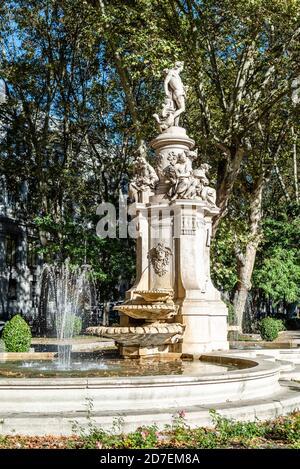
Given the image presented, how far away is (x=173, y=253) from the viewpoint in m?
13.0

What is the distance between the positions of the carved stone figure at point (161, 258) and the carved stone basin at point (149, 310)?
1259 mm

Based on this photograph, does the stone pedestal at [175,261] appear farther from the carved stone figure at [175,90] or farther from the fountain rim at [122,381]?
the fountain rim at [122,381]

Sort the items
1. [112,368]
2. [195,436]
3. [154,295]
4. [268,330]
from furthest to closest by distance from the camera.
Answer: [268,330], [154,295], [112,368], [195,436]

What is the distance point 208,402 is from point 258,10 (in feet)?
48.0

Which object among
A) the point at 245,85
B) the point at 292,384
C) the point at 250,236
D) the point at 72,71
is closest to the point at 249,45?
the point at 245,85

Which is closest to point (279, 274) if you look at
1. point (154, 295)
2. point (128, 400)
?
point (154, 295)

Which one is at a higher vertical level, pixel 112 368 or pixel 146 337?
pixel 146 337

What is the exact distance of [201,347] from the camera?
11.9 metres

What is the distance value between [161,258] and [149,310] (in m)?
1.94

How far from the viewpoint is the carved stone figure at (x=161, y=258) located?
1305cm

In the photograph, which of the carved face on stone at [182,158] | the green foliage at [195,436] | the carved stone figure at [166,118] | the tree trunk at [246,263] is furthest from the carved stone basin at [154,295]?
the tree trunk at [246,263]

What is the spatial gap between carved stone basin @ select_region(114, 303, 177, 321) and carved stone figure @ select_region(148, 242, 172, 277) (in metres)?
1.26

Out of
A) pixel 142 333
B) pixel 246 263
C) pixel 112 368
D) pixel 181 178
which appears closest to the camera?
pixel 112 368

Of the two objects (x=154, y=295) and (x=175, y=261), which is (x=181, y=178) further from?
(x=154, y=295)
